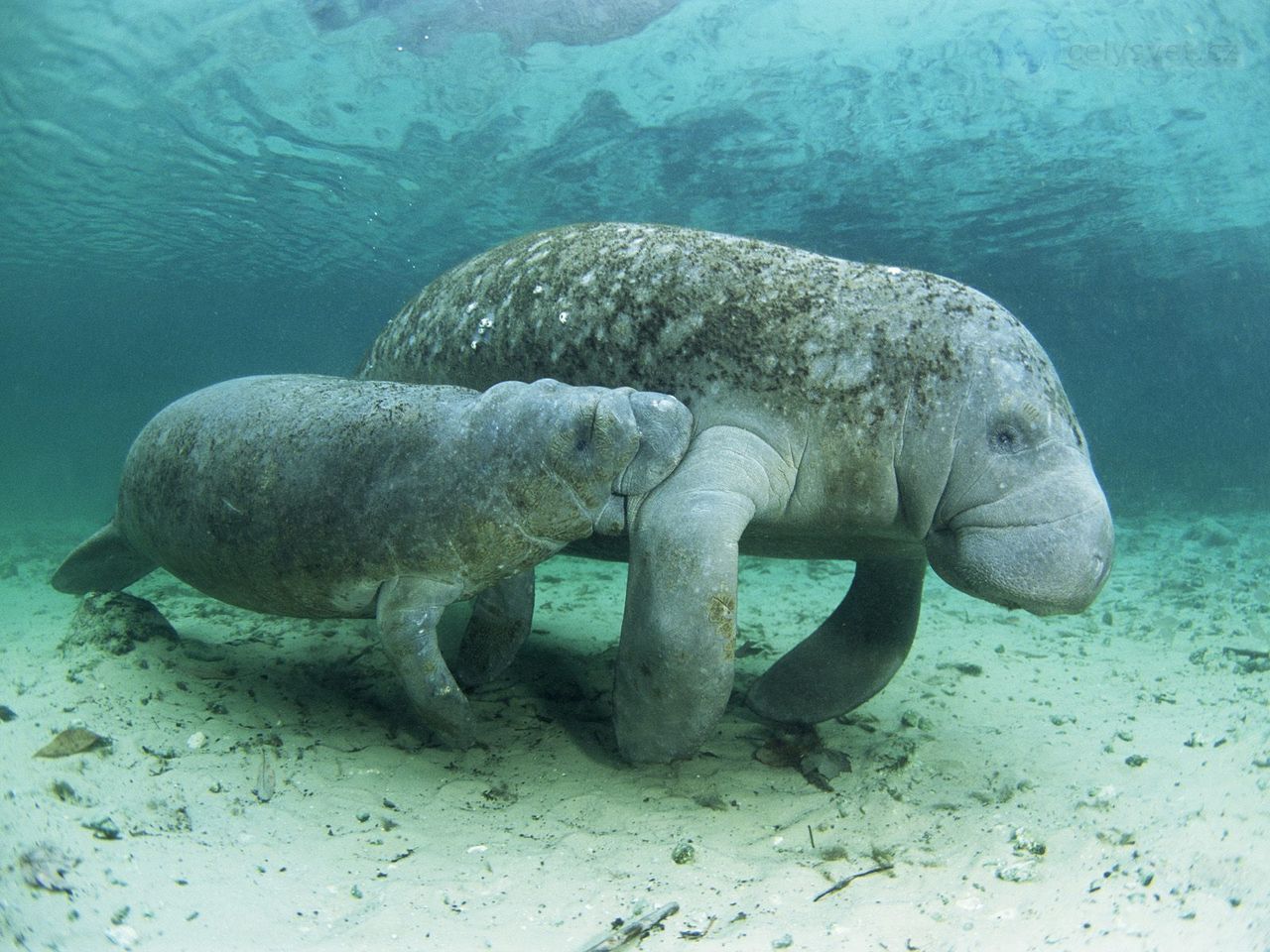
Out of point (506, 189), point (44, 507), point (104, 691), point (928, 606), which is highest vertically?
point (506, 189)

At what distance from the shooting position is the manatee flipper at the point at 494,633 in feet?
14.8

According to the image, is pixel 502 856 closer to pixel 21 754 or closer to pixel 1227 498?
pixel 21 754

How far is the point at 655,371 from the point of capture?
3779 millimetres

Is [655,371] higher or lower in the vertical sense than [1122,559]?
higher

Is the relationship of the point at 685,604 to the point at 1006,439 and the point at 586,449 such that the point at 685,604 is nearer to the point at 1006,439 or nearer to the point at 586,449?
the point at 586,449

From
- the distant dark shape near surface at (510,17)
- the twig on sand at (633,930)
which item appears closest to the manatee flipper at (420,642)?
the twig on sand at (633,930)

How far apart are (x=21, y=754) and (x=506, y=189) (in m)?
21.6

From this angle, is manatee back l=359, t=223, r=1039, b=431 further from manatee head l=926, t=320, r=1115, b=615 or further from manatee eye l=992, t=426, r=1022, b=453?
manatee eye l=992, t=426, r=1022, b=453

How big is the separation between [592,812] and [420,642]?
104cm

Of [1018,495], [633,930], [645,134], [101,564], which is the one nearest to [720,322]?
[1018,495]

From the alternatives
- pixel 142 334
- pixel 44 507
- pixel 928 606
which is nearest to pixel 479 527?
pixel 928 606

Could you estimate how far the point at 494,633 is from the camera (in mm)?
4555

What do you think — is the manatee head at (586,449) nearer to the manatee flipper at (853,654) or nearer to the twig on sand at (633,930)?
the manatee flipper at (853,654)

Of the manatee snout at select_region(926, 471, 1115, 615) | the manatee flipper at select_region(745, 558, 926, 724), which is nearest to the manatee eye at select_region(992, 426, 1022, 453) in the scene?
the manatee snout at select_region(926, 471, 1115, 615)
